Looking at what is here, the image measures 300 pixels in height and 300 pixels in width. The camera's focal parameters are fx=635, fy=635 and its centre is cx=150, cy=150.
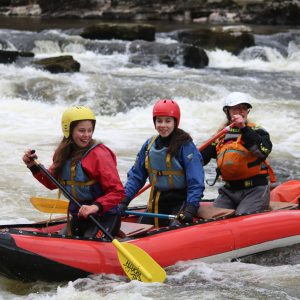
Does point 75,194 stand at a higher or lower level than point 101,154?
lower

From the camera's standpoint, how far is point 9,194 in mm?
6500

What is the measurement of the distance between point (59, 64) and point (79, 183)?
9344 mm

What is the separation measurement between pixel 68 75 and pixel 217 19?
14374 mm

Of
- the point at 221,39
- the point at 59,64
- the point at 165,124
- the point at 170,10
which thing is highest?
the point at 170,10

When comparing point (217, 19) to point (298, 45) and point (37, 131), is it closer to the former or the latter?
point (298, 45)

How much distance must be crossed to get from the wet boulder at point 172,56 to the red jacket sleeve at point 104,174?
37.5ft

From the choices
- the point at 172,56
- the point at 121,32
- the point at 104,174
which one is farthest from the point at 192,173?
the point at 121,32

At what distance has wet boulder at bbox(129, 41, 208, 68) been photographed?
15367mm

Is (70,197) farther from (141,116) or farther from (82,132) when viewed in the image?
(141,116)

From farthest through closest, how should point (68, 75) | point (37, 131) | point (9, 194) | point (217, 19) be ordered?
point (217, 19), point (68, 75), point (37, 131), point (9, 194)

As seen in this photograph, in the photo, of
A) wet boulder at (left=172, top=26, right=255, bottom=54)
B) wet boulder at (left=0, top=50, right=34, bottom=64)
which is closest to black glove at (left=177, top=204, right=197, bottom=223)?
wet boulder at (left=0, top=50, right=34, bottom=64)

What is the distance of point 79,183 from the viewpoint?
4039 mm

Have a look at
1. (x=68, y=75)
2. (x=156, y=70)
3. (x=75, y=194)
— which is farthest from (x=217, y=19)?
(x=75, y=194)

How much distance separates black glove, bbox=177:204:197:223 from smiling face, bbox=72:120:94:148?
80 cm
